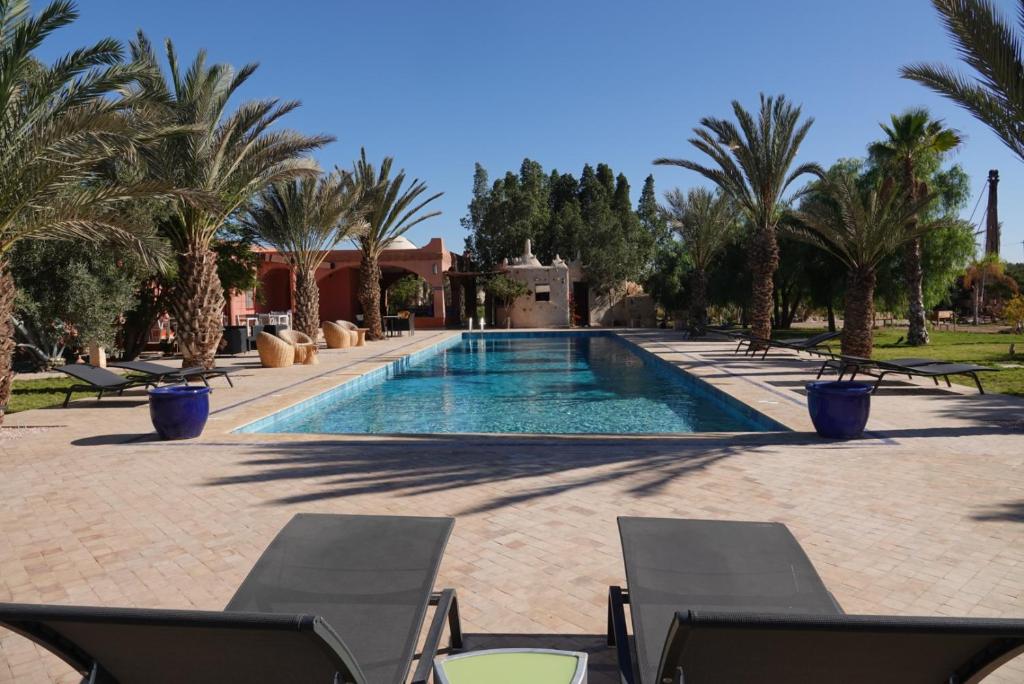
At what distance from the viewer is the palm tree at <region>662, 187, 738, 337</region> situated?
80.6ft

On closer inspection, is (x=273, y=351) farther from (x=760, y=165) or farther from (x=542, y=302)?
(x=542, y=302)

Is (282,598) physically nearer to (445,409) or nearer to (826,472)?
(826,472)

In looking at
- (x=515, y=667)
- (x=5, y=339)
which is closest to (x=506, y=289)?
(x=5, y=339)

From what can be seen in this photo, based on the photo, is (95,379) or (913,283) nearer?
(95,379)

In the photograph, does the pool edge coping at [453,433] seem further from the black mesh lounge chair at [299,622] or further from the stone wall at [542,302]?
the stone wall at [542,302]

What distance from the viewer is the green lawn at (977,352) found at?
11.4 metres

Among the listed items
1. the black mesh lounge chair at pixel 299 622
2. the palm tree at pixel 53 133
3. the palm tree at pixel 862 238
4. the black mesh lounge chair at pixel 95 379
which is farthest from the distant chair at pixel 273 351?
the black mesh lounge chair at pixel 299 622

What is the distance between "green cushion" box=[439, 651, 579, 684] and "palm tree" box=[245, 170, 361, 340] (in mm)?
19699

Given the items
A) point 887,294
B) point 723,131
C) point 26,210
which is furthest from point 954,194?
point 26,210

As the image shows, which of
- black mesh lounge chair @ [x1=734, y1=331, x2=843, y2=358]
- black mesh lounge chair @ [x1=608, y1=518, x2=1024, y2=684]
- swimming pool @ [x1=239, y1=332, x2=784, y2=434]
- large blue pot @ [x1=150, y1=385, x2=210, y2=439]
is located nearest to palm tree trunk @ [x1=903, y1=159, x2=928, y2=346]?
black mesh lounge chair @ [x1=734, y1=331, x2=843, y2=358]

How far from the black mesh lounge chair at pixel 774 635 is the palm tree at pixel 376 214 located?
20.6 m

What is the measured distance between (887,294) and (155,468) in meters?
23.6

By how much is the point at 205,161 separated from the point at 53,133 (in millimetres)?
4949

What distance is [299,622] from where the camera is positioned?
Result: 1.54m
